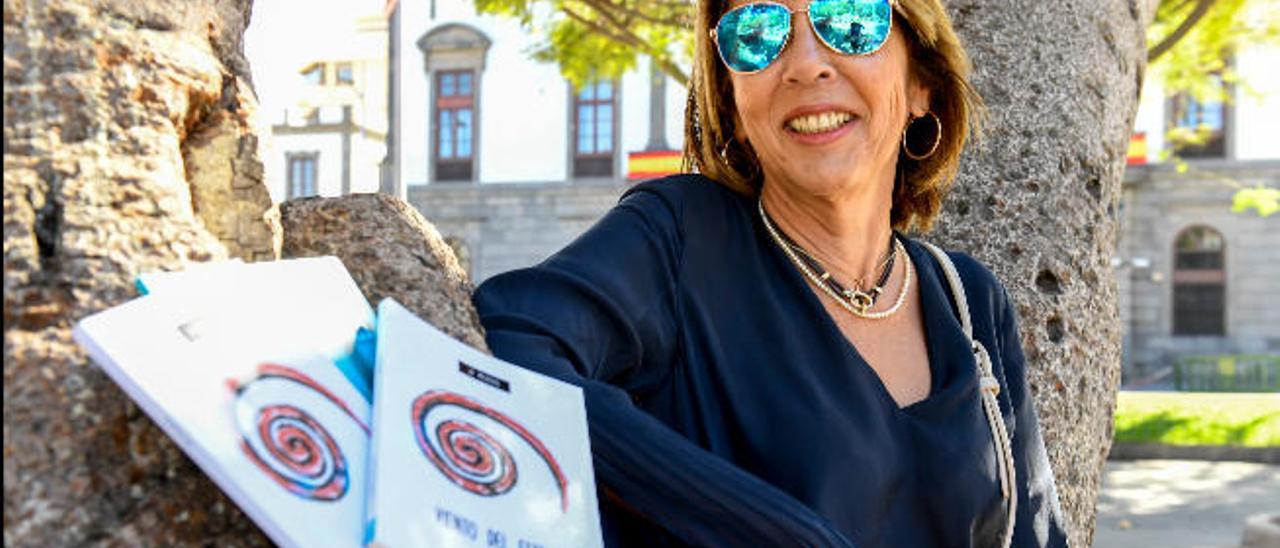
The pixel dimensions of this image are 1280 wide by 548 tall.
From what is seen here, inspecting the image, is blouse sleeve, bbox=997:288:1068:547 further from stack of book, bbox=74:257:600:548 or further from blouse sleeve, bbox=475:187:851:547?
stack of book, bbox=74:257:600:548

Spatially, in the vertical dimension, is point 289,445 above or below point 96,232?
below

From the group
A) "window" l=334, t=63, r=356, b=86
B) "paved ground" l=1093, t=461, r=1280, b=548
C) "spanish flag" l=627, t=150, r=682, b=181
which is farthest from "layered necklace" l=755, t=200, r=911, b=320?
"window" l=334, t=63, r=356, b=86

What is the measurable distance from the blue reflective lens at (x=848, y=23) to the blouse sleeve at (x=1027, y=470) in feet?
1.78

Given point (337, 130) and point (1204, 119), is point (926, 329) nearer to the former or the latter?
point (1204, 119)

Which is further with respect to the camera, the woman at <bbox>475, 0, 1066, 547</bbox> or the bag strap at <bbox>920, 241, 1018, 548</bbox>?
the bag strap at <bbox>920, 241, 1018, 548</bbox>

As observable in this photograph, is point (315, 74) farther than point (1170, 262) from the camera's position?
Yes

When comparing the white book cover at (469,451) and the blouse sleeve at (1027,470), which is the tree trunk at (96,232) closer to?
the white book cover at (469,451)

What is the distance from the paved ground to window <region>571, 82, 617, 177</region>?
66.9 feet

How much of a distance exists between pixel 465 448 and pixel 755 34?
2.95 ft

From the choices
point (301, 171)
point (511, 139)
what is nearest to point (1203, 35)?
point (511, 139)

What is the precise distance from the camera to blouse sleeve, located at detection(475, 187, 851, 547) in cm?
145

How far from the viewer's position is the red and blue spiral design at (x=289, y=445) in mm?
1105

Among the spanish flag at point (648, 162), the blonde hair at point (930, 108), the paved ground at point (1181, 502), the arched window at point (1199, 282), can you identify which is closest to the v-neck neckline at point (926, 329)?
the blonde hair at point (930, 108)

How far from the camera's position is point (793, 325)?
186 cm
